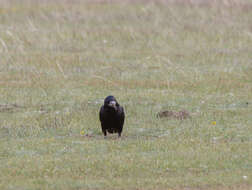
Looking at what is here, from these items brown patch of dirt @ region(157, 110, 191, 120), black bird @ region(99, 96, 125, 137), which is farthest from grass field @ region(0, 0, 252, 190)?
black bird @ region(99, 96, 125, 137)

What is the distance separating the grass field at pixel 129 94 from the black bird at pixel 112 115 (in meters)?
0.42

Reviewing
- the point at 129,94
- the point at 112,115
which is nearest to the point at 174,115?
the point at 112,115

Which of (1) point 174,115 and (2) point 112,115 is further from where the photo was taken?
(1) point 174,115

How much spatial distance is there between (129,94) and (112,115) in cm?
594

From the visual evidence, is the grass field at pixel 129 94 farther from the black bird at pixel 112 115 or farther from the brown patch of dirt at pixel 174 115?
the black bird at pixel 112 115

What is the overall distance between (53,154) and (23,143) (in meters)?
1.17

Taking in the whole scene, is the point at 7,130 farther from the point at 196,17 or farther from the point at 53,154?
the point at 196,17

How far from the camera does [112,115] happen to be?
45.8 feet

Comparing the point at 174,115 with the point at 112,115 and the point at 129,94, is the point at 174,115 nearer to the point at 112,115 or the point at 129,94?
the point at 112,115

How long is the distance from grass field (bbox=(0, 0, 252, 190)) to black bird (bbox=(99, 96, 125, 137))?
422 millimetres

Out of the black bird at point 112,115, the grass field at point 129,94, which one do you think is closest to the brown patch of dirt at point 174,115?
the grass field at point 129,94

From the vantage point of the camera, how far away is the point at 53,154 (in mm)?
12703

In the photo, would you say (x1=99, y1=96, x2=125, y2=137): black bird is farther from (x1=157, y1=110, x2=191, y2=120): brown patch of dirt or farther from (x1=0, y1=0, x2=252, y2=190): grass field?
A: (x1=157, y1=110, x2=191, y2=120): brown patch of dirt

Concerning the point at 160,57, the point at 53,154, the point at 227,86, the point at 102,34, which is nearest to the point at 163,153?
the point at 53,154
